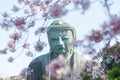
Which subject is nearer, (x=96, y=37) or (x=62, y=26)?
(x=96, y=37)

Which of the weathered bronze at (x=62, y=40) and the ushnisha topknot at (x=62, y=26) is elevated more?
the ushnisha topknot at (x=62, y=26)

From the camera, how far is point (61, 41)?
8.16 m

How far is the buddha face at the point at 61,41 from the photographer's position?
322 inches

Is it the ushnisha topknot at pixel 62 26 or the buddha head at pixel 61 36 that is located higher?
the ushnisha topknot at pixel 62 26

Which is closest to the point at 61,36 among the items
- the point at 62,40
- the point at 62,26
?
the point at 62,40

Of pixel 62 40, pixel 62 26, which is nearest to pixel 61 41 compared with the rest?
pixel 62 40

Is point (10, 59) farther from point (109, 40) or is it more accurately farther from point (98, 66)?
point (109, 40)

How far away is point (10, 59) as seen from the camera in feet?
23.6

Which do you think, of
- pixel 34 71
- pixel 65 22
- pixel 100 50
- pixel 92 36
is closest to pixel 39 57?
pixel 34 71

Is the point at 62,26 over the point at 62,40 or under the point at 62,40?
over

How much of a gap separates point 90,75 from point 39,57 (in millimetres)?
1201

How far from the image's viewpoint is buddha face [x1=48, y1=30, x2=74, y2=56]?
8172 mm

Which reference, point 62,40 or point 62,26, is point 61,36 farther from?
point 62,26

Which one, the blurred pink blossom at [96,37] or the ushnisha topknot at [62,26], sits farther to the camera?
the ushnisha topknot at [62,26]
